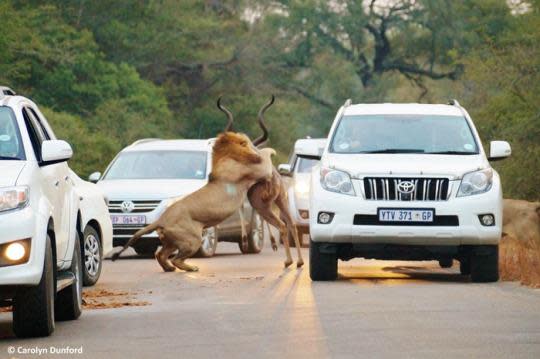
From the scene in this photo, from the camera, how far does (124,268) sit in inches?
806

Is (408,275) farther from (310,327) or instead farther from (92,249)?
(310,327)

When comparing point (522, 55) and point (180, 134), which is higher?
point (522, 55)

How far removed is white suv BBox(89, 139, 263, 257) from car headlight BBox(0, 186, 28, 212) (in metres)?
10.9

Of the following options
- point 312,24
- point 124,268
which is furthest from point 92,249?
point 312,24

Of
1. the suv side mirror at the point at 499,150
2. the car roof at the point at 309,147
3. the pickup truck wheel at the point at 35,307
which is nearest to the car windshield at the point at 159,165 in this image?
the car roof at the point at 309,147

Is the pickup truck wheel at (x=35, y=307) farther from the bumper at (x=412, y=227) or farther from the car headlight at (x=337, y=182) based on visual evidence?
the car headlight at (x=337, y=182)

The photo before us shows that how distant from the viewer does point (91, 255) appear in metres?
17.5

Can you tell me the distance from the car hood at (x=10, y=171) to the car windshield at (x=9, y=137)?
217 mm

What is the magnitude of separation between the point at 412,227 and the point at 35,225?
604 cm

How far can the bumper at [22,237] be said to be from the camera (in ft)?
35.6

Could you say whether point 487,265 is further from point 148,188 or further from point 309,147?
point 148,188

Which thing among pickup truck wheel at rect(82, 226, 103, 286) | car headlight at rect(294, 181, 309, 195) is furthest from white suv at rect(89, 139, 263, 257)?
pickup truck wheel at rect(82, 226, 103, 286)

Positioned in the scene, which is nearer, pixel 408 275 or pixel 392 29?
pixel 408 275

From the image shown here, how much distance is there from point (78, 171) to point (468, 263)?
2308 centimetres
